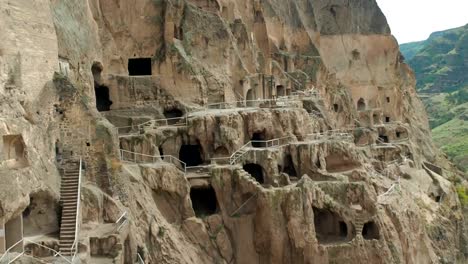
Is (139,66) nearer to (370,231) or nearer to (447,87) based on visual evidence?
(370,231)

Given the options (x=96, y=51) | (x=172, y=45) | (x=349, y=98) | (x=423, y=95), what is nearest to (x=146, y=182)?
(x=96, y=51)

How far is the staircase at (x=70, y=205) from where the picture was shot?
1812cm

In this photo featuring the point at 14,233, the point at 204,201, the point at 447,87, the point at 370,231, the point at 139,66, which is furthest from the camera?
the point at 447,87

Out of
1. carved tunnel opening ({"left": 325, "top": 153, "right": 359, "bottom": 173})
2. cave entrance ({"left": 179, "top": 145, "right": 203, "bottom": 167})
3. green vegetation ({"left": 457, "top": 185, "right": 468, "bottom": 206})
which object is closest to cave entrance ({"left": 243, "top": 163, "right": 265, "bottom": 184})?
cave entrance ({"left": 179, "top": 145, "right": 203, "bottom": 167})

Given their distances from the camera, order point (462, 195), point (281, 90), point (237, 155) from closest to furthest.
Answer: point (237, 155) → point (281, 90) → point (462, 195)

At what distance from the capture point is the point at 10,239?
17859mm

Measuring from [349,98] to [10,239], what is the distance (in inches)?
1608

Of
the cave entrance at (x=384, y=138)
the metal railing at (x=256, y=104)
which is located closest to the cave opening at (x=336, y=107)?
the cave entrance at (x=384, y=138)

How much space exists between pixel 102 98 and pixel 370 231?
16791mm

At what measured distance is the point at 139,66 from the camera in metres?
36.2

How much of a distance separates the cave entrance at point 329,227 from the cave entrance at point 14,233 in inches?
591

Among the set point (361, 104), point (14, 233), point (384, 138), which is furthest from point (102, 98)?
point (361, 104)

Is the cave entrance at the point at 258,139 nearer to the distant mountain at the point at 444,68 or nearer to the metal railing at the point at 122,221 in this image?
the metal railing at the point at 122,221

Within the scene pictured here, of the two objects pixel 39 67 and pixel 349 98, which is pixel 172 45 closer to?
pixel 39 67
